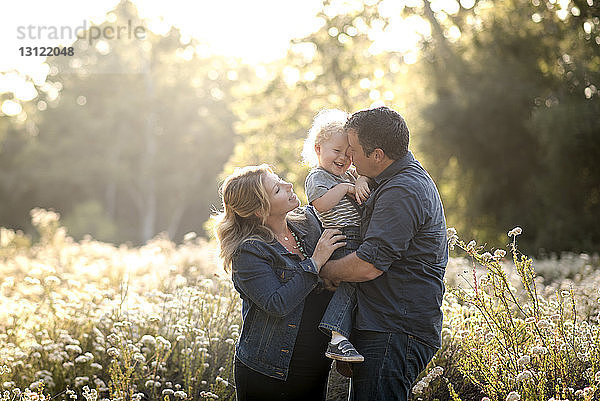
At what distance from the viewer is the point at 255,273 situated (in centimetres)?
341

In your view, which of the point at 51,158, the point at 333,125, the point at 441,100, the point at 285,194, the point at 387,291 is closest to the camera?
the point at 387,291

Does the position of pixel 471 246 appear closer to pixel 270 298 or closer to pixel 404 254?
pixel 404 254

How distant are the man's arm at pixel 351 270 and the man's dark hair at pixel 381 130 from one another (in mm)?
523

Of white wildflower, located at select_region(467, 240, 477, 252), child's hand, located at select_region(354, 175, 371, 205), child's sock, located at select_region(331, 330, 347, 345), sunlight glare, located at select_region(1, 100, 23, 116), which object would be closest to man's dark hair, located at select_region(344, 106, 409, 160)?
child's hand, located at select_region(354, 175, 371, 205)

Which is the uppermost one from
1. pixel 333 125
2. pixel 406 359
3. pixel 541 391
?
pixel 333 125

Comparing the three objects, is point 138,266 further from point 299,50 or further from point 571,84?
point 299,50

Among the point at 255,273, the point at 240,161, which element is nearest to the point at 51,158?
the point at 240,161

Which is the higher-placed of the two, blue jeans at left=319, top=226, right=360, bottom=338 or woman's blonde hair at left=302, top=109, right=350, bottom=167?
woman's blonde hair at left=302, top=109, right=350, bottom=167

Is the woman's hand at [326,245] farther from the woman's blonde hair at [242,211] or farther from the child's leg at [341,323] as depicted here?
the woman's blonde hair at [242,211]

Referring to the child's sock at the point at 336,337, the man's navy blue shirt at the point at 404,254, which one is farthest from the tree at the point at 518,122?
the child's sock at the point at 336,337

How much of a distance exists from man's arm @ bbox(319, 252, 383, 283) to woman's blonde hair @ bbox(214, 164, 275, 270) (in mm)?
400

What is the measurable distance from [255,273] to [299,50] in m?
16.9

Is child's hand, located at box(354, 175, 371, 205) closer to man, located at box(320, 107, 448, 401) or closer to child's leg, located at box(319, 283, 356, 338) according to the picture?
man, located at box(320, 107, 448, 401)

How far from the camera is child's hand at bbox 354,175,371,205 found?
11.4 feet
